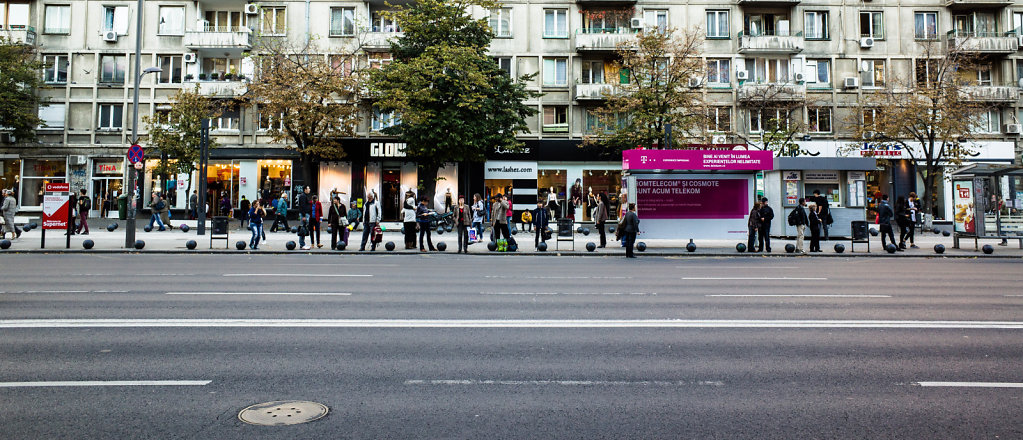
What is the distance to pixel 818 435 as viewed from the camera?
148 inches

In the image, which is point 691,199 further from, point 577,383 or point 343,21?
point 343,21

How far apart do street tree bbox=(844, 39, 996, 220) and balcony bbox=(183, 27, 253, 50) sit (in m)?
34.5

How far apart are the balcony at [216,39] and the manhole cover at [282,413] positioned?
36.3 m

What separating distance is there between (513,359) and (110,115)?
132ft

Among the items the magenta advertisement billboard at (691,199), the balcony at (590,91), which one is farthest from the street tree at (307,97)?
the magenta advertisement billboard at (691,199)

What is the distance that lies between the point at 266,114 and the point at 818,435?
3232 centimetres

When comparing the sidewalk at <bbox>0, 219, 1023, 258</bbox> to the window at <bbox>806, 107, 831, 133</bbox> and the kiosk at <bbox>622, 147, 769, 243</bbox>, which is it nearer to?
the kiosk at <bbox>622, 147, 769, 243</bbox>

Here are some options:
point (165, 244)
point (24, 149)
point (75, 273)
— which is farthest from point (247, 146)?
point (75, 273)

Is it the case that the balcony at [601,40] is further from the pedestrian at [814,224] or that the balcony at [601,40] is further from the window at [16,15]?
the window at [16,15]

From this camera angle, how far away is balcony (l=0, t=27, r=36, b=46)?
35.9 metres

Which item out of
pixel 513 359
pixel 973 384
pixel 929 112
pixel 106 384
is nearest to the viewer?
→ pixel 106 384

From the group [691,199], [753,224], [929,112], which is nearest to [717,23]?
[929,112]

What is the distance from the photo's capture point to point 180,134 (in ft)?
106

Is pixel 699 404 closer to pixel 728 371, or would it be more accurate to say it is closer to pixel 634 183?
pixel 728 371
